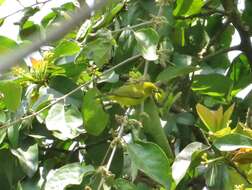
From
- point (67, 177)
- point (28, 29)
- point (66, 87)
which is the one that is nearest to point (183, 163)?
point (67, 177)

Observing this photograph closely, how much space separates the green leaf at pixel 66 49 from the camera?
862 mm

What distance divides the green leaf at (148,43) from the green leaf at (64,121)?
15 centimetres

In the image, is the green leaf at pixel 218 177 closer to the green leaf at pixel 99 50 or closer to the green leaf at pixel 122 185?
the green leaf at pixel 122 185

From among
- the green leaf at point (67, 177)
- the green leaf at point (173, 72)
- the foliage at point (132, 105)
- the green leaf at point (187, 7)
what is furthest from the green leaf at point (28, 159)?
the green leaf at point (187, 7)

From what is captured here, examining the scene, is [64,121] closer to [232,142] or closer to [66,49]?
[66,49]

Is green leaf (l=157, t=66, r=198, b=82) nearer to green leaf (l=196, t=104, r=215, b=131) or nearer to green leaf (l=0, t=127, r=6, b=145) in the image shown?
green leaf (l=196, t=104, r=215, b=131)

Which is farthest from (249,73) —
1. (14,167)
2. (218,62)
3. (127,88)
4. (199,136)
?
(14,167)

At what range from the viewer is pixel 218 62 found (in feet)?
3.41

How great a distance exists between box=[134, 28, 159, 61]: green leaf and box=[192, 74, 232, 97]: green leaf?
0.19 m

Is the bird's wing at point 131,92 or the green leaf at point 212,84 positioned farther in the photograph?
the green leaf at point 212,84

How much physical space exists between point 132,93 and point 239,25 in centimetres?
35

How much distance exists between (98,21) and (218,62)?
0.86 feet

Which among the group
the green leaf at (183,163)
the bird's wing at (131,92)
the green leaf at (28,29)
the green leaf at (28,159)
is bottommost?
the green leaf at (183,163)

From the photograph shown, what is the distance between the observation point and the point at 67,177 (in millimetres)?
687
